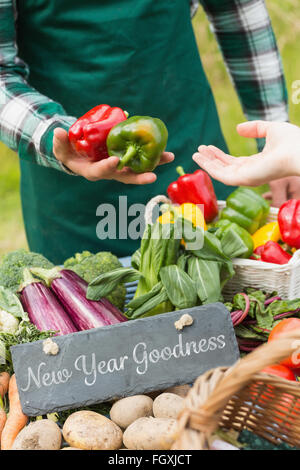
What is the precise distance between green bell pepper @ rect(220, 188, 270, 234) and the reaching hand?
15.1 inches

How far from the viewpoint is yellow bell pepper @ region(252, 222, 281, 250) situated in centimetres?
188

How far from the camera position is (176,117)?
2426mm

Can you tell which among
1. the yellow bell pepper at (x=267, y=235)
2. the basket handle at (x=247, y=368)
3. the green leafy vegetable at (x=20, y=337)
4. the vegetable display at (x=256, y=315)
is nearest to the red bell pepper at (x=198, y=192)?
the yellow bell pepper at (x=267, y=235)

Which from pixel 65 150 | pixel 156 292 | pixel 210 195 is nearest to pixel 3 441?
pixel 156 292

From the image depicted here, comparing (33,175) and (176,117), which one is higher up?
(176,117)

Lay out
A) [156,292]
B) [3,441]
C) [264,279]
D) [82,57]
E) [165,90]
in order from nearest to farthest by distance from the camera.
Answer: [3,441] < [156,292] < [264,279] < [82,57] < [165,90]

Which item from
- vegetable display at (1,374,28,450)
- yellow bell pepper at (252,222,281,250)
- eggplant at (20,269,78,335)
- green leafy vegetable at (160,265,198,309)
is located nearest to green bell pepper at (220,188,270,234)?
yellow bell pepper at (252,222,281,250)

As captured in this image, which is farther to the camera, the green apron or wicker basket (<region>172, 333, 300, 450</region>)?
the green apron

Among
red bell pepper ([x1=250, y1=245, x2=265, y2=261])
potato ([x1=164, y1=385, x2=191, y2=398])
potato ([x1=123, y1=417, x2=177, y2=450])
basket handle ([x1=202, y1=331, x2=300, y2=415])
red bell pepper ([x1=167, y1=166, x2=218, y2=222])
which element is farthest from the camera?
red bell pepper ([x1=167, y1=166, x2=218, y2=222])

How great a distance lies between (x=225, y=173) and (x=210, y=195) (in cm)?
46

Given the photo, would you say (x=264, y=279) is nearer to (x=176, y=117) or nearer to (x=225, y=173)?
(x=225, y=173)

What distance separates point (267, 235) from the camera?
1.88m

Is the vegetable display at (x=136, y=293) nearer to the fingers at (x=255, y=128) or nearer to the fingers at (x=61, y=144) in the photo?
the fingers at (x=61, y=144)

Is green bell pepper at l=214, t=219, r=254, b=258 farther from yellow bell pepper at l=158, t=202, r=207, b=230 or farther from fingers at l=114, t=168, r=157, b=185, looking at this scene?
fingers at l=114, t=168, r=157, b=185
